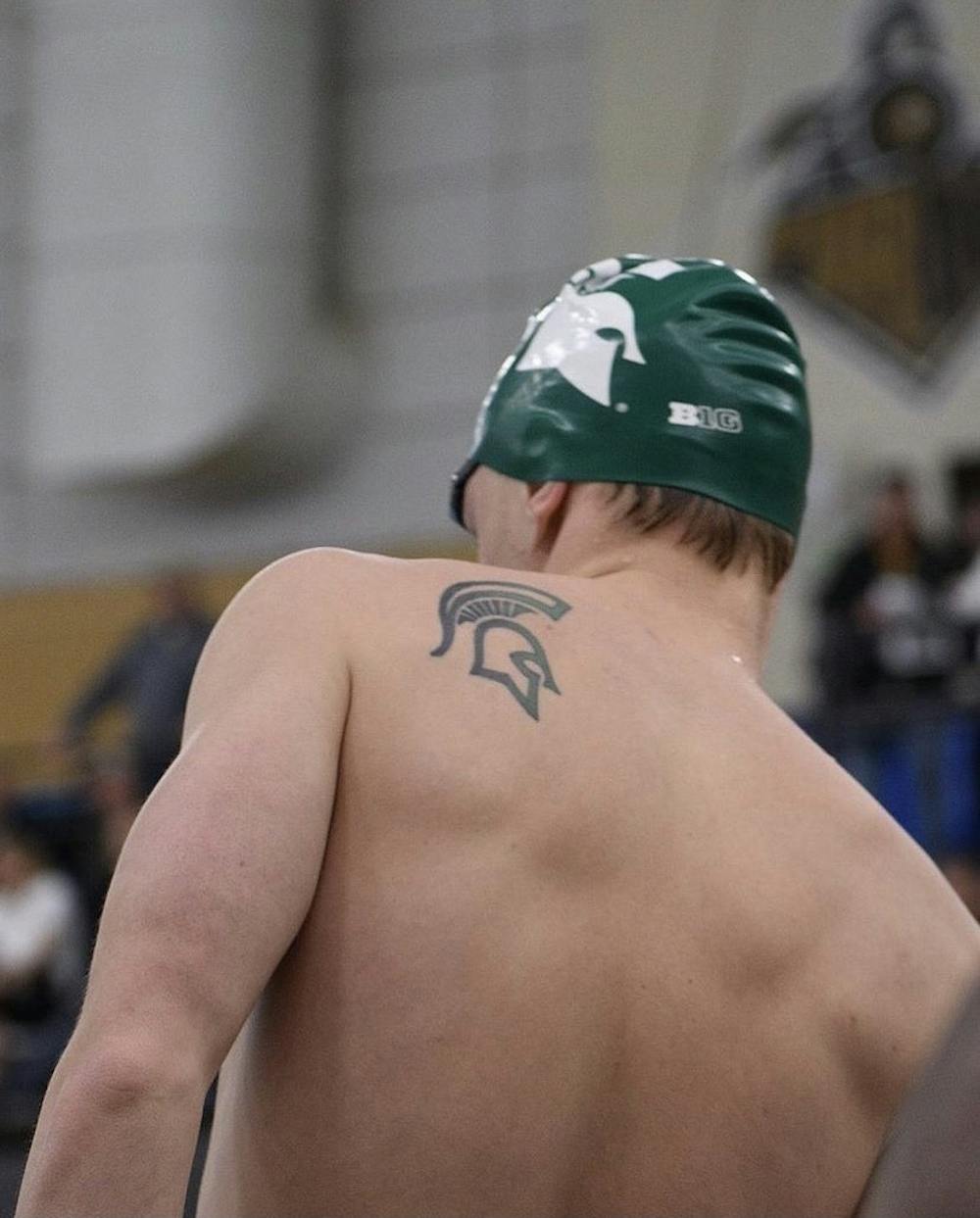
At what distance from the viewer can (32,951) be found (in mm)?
8719

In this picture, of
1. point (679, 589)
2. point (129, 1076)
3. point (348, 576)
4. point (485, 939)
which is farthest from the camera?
point (679, 589)

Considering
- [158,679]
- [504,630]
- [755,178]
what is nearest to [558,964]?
[504,630]

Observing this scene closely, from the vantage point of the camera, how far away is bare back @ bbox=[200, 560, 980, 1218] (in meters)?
1.81

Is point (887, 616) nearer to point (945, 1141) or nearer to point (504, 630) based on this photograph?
point (504, 630)

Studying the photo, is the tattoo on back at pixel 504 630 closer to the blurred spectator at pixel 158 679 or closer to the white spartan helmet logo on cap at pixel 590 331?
the white spartan helmet logo on cap at pixel 590 331

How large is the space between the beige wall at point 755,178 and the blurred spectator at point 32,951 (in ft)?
12.3

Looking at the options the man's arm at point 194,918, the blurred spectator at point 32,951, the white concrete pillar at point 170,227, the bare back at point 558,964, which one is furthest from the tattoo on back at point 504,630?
the white concrete pillar at point 170,227

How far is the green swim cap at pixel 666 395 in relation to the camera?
2129mm

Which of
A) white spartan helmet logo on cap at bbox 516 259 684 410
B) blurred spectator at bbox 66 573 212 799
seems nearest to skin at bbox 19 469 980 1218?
white spartan helmet logo on cap at bbox 516 259 684 410

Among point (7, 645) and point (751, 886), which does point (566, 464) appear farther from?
point (7, 645)

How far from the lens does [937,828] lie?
291 inches

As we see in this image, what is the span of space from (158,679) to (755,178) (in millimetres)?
4245

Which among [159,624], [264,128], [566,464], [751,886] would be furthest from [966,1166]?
[264,128]

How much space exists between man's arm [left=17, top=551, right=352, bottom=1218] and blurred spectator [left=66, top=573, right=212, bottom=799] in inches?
302
